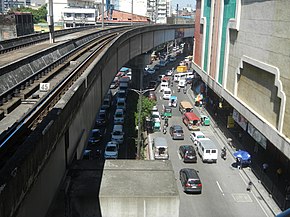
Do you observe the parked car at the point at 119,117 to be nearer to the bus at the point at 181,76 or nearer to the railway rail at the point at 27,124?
the railway rail at the point at 27,124

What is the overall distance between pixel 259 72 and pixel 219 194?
7.87 m

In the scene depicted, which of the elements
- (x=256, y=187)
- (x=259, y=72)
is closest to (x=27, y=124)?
(x=256, y=187)

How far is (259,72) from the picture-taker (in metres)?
22.8

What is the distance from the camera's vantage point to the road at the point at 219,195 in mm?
19625

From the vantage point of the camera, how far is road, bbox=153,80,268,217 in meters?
19.6

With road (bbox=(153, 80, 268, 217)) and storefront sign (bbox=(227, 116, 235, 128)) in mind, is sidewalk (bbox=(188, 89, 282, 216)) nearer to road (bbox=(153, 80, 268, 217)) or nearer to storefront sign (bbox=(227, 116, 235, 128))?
road (bbox=(153, 80, 268, 217))

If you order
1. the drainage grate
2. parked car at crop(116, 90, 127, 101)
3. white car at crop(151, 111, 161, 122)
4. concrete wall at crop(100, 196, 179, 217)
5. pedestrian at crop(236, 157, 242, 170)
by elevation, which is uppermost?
concrete wall at crop(100, 196, 179, 217)

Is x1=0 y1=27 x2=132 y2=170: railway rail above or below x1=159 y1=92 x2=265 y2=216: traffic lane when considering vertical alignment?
above

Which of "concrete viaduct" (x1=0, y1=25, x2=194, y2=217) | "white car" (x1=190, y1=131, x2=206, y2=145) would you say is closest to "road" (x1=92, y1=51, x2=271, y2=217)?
"white car" (x1=190, y1=131, x2=206, y2=145)

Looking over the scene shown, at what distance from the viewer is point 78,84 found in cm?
1245

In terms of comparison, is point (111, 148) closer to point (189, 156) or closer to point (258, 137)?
point (189, 156)

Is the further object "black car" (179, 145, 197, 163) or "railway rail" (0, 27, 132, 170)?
"black car" (179, 145, 197, 163)

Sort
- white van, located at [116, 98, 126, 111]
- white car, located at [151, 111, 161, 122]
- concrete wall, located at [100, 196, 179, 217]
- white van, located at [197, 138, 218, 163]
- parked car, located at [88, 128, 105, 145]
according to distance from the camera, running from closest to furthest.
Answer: concrete wall, located at [100, 196, 179, 217]
white van, located at [197, 138, 218, 163]
parked car, located at [88, 128, 105, 145]
white car, located at [151, 111, 161, 122]
white van, located at [116, 98, 126, 111]

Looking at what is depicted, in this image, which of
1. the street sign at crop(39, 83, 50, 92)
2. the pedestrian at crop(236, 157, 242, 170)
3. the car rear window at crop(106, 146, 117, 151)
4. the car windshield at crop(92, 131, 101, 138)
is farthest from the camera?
the car windshield at crop(92, 131, 101, 138)
